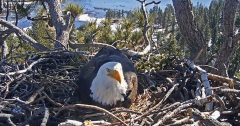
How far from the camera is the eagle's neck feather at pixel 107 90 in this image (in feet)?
6.82

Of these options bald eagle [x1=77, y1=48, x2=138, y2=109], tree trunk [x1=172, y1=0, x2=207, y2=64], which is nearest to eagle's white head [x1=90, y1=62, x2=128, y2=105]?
bald eagle [x1=77, y1=48, x2=138, y2=109]

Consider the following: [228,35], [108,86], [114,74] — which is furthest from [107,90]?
[228,35]

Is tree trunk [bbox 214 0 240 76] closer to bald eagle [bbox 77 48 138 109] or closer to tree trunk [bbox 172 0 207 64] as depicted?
tree trunk [bbox 172 0 207 64]

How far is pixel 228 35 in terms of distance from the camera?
3207 millimetres

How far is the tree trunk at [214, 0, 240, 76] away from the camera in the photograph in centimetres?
306

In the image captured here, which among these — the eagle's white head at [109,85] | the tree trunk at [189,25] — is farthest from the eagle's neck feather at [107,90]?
the tree trunk at [189,25]

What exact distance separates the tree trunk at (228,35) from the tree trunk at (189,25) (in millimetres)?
241

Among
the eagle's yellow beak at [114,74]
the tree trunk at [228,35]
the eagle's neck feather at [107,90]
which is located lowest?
the eagle's neck feather at [107,90]

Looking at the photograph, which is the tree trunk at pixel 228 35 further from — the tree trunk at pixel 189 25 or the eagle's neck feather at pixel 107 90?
the eagle's neck feather at pixel 107 90

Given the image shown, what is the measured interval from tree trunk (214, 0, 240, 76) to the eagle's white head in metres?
1.51

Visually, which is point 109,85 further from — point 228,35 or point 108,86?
point 228,35

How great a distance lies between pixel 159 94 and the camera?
2.56 meters

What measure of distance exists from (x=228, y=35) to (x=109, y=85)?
1.89 m

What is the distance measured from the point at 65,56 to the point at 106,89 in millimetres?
1382
